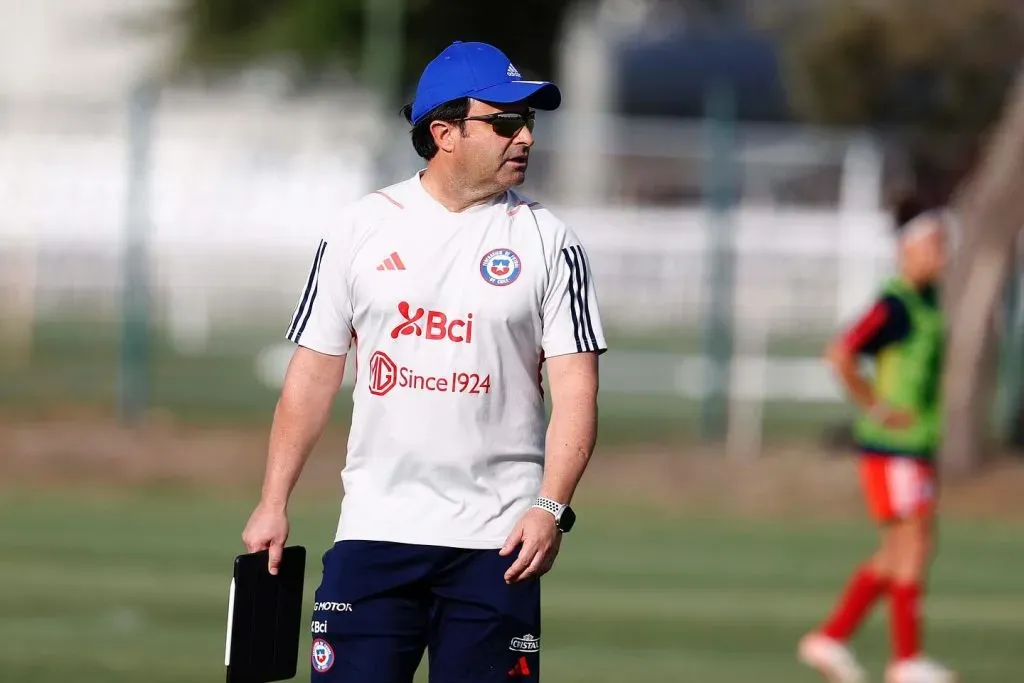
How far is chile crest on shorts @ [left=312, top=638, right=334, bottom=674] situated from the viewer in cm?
540

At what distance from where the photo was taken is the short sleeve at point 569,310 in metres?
5.27

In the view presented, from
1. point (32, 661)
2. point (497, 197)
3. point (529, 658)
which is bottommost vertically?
point (32, 661)

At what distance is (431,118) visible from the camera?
5.40 metres

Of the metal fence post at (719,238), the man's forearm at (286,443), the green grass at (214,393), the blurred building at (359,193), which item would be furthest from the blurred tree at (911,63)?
the man's forearm at (286,443)

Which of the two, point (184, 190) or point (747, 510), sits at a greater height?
point (184, 190)

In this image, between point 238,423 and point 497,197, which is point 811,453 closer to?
point 238,423

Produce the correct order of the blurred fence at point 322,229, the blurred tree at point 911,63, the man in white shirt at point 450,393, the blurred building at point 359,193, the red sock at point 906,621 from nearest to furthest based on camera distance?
the man in white shirt at point 450,393, the red sock at point 906,621, the blurred building at point 359,193, the blurred fence at point 322,229, the blurred tree at point 911,63

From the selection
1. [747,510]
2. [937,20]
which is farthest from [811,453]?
[937,20]

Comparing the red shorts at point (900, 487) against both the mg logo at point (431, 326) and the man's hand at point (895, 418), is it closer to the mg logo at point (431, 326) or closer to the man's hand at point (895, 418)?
the man's hand at point (895, 418)

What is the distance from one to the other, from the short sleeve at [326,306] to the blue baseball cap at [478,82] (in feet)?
1.38

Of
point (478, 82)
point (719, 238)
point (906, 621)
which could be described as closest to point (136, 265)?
point (719, 238)

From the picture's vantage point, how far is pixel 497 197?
Answer: 5445mm

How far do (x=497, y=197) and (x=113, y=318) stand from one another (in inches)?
1010

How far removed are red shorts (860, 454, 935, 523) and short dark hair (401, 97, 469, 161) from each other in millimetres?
4219
